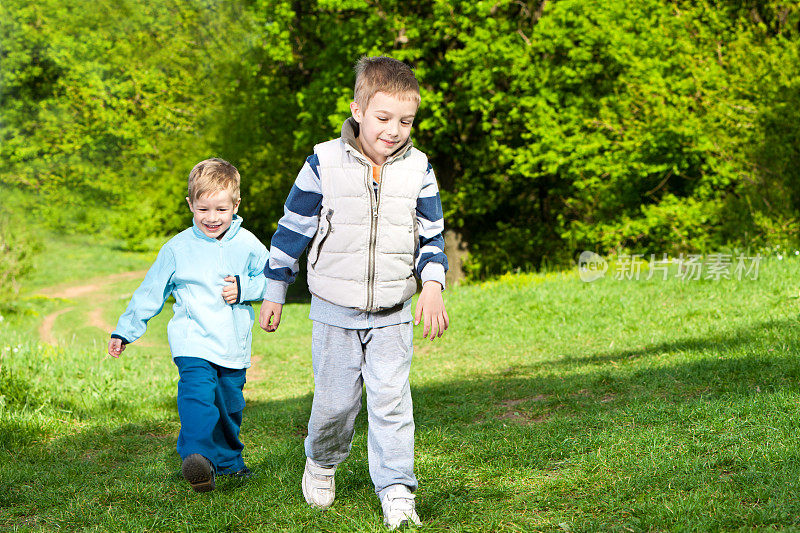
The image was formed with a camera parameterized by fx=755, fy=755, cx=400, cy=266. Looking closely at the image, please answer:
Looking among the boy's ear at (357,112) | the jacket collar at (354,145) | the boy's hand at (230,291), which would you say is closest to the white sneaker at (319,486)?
the boy's hand at (230,291)

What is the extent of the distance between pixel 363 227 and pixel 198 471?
5.37ft

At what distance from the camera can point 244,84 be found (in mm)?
23469

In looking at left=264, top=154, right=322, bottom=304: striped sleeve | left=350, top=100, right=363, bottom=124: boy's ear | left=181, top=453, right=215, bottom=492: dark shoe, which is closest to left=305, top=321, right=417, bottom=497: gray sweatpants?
left=264, top=154, right=322, bottom=304: striped sleeve

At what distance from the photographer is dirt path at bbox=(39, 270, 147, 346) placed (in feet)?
51.3

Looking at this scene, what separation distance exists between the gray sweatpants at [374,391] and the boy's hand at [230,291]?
828 mm

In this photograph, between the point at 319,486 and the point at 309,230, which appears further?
the point at 319,486

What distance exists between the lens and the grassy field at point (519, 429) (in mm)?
3631

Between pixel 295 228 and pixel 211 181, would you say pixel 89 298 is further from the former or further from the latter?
pixel 295 228

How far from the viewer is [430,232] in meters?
3.60

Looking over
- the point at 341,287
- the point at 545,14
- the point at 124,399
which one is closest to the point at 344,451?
the point at 341,287

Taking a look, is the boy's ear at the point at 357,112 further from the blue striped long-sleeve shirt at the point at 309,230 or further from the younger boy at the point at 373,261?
the blue striped long-sleeve shirt at the point at 309,230

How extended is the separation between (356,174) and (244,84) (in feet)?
69.6

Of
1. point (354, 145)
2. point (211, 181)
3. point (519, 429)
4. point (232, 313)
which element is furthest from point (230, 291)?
point (519, 429)

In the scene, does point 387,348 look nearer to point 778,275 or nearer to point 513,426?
point 513,426
